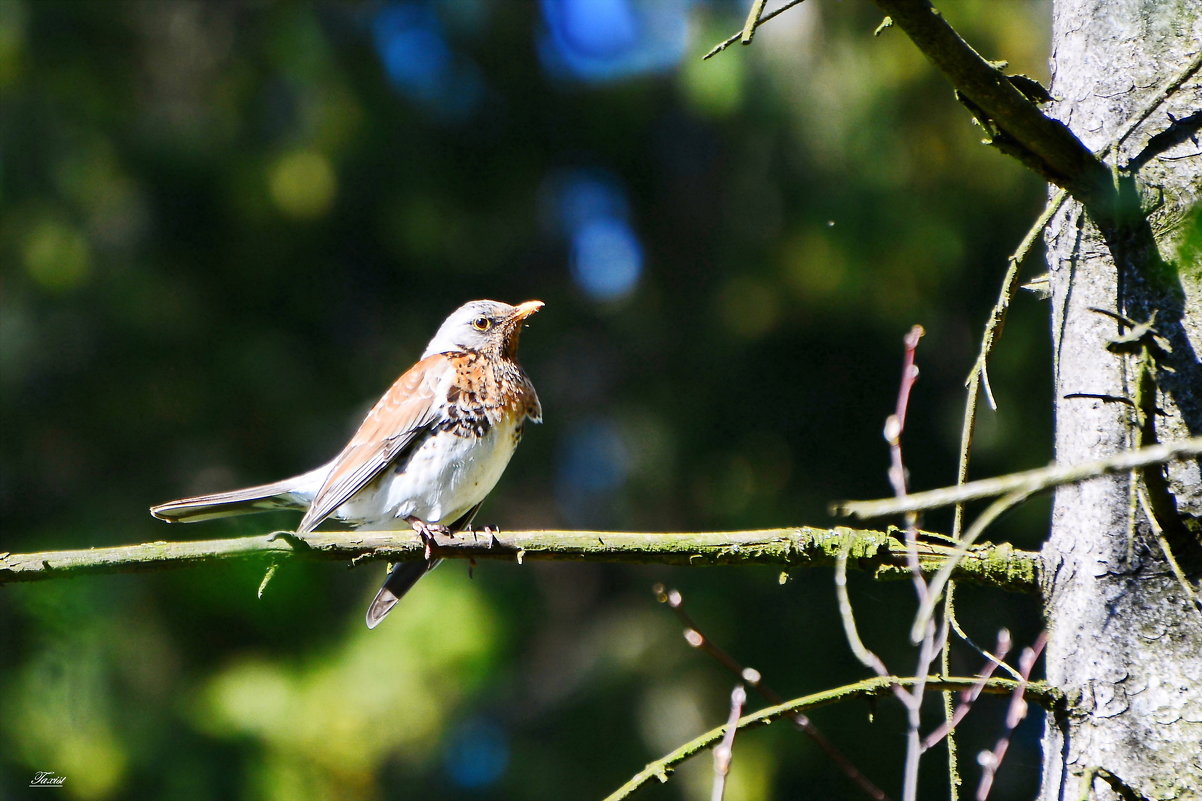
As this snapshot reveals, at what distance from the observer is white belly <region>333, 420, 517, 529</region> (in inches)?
153

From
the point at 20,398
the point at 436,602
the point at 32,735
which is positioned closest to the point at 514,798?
the point at 436,602

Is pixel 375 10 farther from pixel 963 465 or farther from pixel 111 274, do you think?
pixel 963 465

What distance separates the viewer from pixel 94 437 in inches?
264

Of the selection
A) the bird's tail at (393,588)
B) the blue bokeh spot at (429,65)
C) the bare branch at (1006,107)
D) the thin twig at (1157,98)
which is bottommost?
the bare branch at (1006,107)

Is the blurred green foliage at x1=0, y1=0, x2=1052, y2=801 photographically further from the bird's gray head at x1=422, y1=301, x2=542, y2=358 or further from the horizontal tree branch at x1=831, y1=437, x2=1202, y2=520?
Result: the horizontal tree branch at x1=831, y1=437, x2=1202, y2=520

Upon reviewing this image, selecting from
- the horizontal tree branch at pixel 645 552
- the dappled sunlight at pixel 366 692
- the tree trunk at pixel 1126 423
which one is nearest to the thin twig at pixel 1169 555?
the tree trunk at pixel 1126 423

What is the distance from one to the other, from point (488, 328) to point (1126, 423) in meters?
2.92

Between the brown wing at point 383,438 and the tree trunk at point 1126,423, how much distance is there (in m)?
2.37

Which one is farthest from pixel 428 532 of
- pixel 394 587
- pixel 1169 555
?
pixel 1169 555

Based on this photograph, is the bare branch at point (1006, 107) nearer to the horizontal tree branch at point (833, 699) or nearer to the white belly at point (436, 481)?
the horizontal tree branch at point (833, 699)

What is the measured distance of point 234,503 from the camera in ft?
12.3

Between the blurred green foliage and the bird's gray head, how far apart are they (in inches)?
80.0

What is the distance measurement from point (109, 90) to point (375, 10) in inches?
68.6

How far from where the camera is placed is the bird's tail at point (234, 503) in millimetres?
3625
